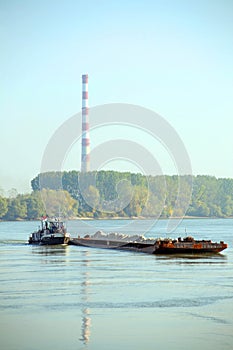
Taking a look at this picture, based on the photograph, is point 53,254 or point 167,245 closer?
point 167,245

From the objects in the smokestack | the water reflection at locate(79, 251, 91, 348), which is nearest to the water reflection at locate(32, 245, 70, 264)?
the water reflection at locate(79, 251, 91, 348)

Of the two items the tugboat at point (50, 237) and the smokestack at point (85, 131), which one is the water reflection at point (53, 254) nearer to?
the tugboat at point (50, 237)

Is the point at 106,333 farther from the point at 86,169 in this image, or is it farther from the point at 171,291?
the point at 86,169

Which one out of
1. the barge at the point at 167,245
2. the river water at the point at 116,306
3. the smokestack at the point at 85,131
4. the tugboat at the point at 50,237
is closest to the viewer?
the river water at the point at 116,306

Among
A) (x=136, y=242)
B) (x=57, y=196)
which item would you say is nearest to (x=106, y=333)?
(x=136, y=242)

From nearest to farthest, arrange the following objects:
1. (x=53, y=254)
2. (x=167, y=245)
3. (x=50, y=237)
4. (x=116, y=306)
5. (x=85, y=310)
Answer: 1. (x=85, y=310)
2. (x=116, y=306)
3. (x=167, y=245)
4. (x=53, y=254)
5. (x=50, y=237)

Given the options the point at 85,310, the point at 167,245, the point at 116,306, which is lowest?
the point at 85,310

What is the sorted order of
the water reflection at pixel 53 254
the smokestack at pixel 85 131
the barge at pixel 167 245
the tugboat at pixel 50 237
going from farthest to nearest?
the smokestack at pixel 85 131 < the tugboat at pixel 50 237 < the barge at pixel 167 245 < the water reflection at pixel 53 254

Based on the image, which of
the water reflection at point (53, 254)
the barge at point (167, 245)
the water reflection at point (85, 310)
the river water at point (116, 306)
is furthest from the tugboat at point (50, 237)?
the water reflection at point (85, 310)

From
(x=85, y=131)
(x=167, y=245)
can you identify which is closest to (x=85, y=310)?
(x=167, y=245)

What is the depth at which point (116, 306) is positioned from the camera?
138 feet

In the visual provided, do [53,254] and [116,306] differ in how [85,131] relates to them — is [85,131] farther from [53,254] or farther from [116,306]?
[116,306]

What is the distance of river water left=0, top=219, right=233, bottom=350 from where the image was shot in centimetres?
3403

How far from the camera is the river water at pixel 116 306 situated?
34031mm
